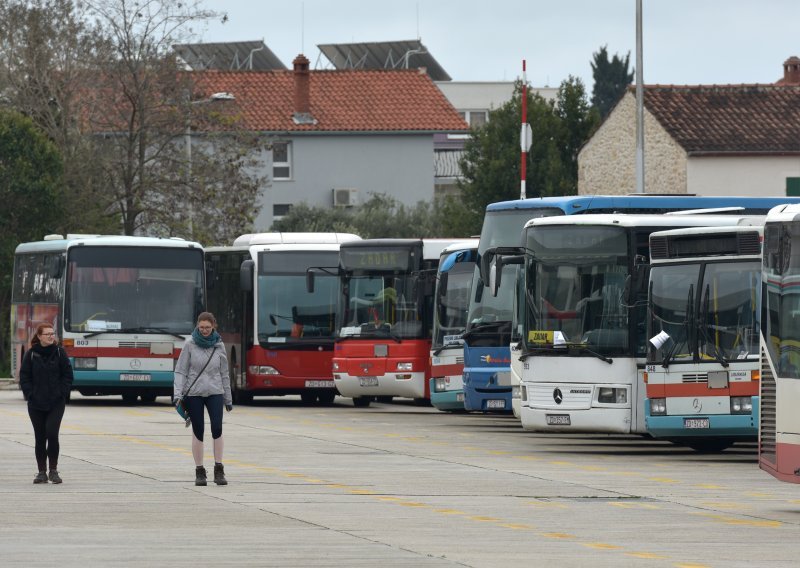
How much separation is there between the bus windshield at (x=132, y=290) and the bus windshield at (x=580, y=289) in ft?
41.8

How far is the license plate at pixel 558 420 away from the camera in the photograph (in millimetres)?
22875

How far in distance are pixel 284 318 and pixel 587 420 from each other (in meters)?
13.3

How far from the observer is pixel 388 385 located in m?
32.9

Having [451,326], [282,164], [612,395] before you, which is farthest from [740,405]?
[282,164]

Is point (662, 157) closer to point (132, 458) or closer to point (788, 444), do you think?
point (132, 458)

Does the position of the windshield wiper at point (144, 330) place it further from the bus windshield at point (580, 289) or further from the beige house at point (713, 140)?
the beige house at point (713, 140)

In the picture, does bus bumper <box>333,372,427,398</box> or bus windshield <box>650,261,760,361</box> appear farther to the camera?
bus bumper <box>333,372,427,398</box>

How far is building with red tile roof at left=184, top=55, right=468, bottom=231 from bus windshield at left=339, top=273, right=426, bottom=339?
1957 inches

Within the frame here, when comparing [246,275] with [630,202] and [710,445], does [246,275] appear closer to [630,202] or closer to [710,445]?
[630,202]

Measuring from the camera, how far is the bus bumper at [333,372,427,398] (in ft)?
108

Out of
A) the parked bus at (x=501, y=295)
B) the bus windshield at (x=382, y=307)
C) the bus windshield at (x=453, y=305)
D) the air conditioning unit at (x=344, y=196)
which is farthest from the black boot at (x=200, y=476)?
the air conditioning unit at (x=344, y=196)

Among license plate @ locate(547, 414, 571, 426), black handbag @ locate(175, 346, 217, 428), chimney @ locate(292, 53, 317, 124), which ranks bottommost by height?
license plate @ locate(547, 414, 571, 426)

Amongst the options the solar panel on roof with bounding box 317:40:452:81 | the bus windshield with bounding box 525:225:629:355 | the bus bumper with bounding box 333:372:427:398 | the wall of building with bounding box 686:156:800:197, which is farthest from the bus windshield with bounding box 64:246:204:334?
the solar panel on roof with bounding box 317:40:452:81

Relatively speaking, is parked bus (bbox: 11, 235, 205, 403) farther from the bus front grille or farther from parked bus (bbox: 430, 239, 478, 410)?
the bus front grille
